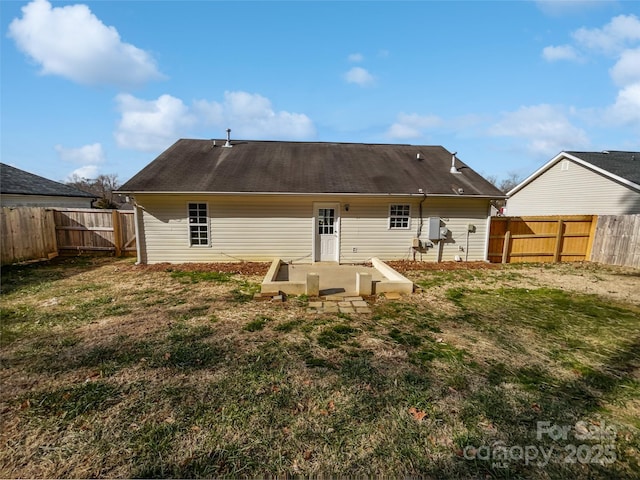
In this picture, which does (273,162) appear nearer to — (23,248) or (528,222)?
(23,248)

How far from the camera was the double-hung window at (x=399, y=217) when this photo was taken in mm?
11047

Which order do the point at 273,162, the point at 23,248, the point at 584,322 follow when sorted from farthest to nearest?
1. the point at 273,162
2. the point at 23,248
3. the point at 584,322

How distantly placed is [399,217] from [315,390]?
873cm

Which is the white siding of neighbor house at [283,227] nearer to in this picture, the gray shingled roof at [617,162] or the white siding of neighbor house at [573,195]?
the white siding of neighbor house at [573,195]

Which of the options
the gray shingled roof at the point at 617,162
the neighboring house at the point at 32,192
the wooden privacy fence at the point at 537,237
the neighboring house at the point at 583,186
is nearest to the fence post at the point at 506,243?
the wooden privacy fence at the point at 537,237

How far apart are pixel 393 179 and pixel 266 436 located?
10348 millimetres

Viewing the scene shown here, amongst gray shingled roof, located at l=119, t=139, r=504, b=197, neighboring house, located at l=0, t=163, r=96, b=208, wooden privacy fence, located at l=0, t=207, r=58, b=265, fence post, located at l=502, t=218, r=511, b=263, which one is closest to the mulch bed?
fence post, located at l=502, t=218, r=511, b=263

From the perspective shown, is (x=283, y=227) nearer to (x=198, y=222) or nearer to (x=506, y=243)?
(x=198, y=222)

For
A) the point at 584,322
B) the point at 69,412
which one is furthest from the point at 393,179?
the point at 69,412

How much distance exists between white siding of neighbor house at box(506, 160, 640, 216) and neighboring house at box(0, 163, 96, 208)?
28.5 m

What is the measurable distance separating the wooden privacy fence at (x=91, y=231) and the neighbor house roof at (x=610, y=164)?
2150cm

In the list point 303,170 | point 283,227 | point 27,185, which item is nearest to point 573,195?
point 303,170

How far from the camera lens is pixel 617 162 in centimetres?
1518

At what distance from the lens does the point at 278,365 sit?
3.85m
